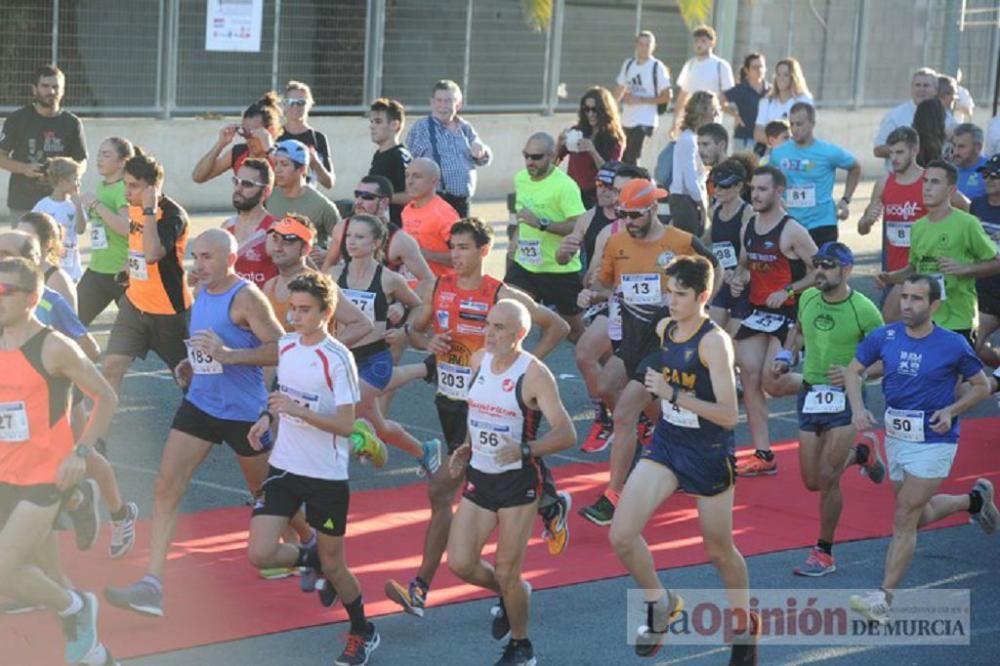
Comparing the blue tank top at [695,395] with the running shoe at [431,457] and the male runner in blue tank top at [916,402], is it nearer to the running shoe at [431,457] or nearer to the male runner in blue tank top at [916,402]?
the male runner in blue tank top at [916,402]

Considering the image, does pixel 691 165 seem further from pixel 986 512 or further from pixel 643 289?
pixel 986 512

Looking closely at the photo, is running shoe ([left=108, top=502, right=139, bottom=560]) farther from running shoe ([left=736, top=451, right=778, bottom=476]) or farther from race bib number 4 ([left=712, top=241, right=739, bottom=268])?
race bib number 4 ([left=712, top=241, right=739, bottom=268])

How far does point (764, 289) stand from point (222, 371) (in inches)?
177

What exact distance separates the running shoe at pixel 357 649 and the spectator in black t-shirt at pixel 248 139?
6253 millimetres

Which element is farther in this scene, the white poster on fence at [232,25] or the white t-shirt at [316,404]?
the white poster on fence at [232,25]

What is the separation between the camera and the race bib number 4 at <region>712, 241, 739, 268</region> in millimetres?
12867

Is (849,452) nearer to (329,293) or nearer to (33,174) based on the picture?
(329,293)

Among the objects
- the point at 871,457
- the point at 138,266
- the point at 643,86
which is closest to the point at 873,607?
the point at 871,457

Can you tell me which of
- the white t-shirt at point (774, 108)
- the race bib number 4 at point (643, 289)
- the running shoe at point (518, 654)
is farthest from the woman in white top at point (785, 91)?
the running shoe at point (518, 654)

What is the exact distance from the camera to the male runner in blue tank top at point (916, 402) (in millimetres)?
9375

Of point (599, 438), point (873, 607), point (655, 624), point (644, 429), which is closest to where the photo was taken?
point (655, 624)

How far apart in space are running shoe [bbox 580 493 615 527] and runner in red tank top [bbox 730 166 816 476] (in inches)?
61.4

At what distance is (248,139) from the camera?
1423 cm

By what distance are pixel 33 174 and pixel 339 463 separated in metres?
7.58
